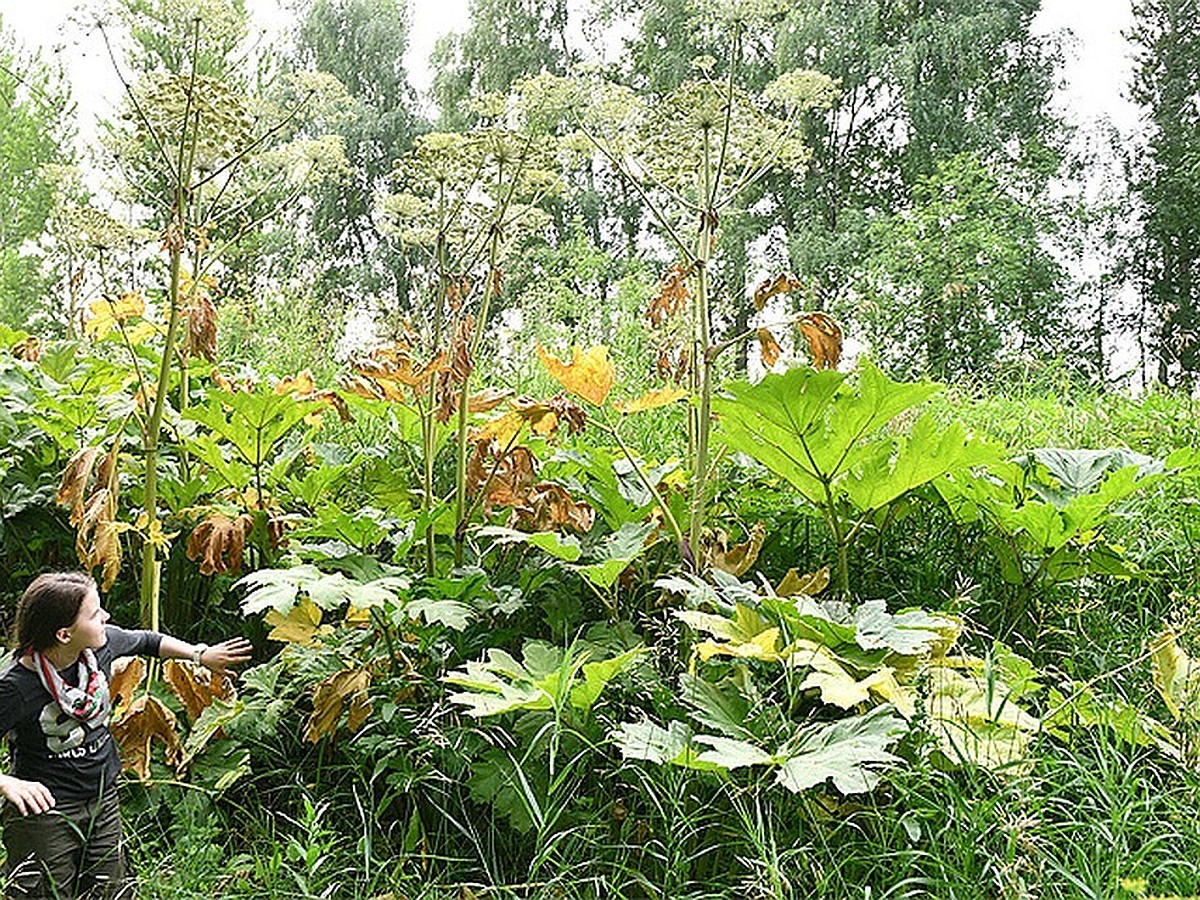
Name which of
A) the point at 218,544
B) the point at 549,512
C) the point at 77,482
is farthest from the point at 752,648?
the point at 77,482

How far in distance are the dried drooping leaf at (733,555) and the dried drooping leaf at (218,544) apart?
1145 mm

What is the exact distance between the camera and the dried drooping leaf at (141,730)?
279 cm

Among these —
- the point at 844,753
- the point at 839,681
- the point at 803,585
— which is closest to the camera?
the point at 844,753

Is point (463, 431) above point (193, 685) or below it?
above

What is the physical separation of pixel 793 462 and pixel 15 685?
1.78 m

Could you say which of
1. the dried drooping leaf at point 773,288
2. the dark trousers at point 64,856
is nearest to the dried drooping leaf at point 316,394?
the dried drooping leaf at point 773,288

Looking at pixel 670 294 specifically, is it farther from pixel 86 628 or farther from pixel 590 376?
pixel 86 628

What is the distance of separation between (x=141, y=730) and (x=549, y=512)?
107cm

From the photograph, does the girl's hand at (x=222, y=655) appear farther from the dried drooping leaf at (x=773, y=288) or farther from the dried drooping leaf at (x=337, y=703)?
the dried drooping leaf at (x=773, y=288)

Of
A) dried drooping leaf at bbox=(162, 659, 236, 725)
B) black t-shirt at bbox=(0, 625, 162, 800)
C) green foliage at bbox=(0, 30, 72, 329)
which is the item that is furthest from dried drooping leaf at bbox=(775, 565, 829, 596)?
green foliage at bbox=(0, 30, 72, 329)

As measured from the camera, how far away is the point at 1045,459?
3.22m

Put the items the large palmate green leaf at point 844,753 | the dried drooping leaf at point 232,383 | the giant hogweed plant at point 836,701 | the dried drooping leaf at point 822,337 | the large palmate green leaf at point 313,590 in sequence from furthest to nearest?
the dried drooping leaf at point 232,383
the dried drooping leaf at point 822,337
the large palmate green leaf at point 313,590
the giant hogweed plant at point 836,701
the large palmate green leaf at point 844,753

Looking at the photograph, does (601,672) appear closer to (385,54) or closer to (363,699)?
(363,699)

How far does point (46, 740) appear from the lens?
8.69 ft
